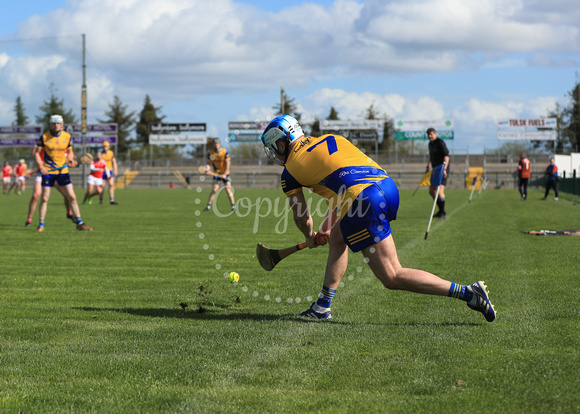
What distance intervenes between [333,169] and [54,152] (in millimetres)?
9861

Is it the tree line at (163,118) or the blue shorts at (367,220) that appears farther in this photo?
the tree line at (163,118)

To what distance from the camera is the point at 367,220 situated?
16.3ft

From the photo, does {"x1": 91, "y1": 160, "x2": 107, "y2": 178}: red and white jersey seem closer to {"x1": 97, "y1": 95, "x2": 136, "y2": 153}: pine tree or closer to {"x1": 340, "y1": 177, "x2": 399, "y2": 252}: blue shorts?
{"x1": 340, "y1": 177, "x2": 399, "y2": 252}: blue shorts

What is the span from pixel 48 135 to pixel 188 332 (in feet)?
31.9

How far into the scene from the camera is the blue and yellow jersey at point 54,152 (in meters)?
13.6

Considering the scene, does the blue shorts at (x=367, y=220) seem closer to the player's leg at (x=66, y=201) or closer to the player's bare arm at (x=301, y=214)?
the player's bare arm at (x=301, y=214)

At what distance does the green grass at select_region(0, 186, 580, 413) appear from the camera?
3.57 m

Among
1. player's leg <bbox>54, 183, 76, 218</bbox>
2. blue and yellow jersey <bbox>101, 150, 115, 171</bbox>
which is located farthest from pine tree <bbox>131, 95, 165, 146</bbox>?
player's leg <bbox>54, 183, 76, 218</bbox>

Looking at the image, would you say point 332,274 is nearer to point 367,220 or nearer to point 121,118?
point 367,220

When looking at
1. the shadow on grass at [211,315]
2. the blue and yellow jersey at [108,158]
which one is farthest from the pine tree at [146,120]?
the shadow on grass at [211,315]

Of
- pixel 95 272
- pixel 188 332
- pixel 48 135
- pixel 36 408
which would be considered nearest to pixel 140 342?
pixel 188 332

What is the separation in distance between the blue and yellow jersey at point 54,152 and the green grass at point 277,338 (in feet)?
12.2

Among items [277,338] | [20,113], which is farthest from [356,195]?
[20,113]

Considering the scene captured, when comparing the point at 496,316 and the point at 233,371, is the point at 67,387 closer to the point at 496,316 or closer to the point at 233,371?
the point at 233,371
